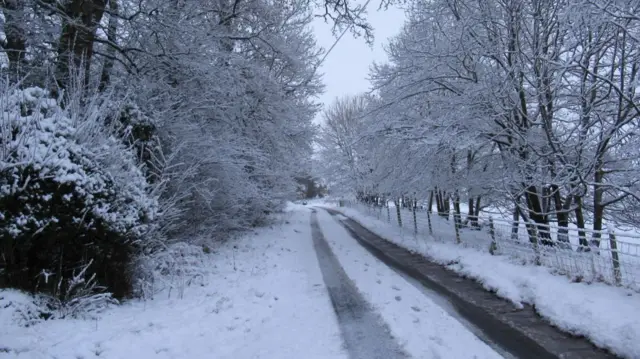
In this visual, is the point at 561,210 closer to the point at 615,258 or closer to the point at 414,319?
the point at 615,258

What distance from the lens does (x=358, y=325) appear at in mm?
4957

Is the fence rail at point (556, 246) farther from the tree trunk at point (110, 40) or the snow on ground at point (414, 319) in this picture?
the tree trunk at point (110, 40)

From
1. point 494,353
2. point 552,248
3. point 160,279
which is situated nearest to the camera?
point 494,353

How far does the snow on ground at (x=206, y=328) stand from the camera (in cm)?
385

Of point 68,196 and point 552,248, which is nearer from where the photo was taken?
point 68,196

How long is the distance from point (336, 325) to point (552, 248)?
4.92m

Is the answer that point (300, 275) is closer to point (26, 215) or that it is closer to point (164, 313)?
point (164, 313)

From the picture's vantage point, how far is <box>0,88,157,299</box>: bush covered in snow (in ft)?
14.1

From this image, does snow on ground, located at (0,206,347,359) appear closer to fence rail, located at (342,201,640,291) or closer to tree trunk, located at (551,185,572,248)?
fence rail, located at (342,201,640,291)

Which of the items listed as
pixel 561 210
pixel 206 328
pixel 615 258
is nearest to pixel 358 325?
pixel 206 328

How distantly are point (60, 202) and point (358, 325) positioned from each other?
4.03 m

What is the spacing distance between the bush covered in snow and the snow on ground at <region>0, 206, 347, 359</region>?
1.49 feet

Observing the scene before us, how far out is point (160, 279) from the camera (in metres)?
6.49

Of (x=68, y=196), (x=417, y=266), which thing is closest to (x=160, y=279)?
(x=68, y=196)
